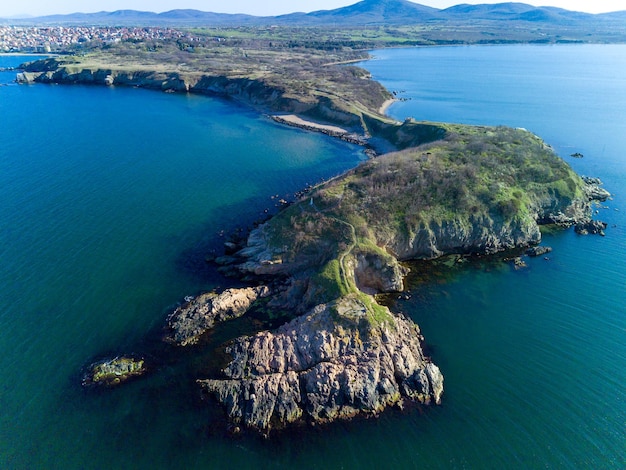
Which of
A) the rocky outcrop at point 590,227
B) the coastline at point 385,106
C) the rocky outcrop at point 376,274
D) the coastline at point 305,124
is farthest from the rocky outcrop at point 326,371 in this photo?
the coastline at point 385,106

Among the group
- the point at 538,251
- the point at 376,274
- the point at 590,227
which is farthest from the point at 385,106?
the point at 376,274

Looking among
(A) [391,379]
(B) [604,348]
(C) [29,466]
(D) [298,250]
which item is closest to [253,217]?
(D) [298,250]

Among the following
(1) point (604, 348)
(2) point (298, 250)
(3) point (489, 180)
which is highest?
(3) point (489, 180)

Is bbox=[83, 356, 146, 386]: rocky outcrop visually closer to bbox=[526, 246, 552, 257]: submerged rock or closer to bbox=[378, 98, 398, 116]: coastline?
bbox=[526, 246, 552, 257]: submerged rock

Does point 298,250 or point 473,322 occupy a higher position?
point 298,250

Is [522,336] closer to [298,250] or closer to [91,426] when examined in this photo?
[298,250]

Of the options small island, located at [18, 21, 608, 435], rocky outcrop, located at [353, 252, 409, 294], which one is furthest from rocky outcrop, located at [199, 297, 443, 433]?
rocky outcrop, located at [353, 252, 409, 294]
